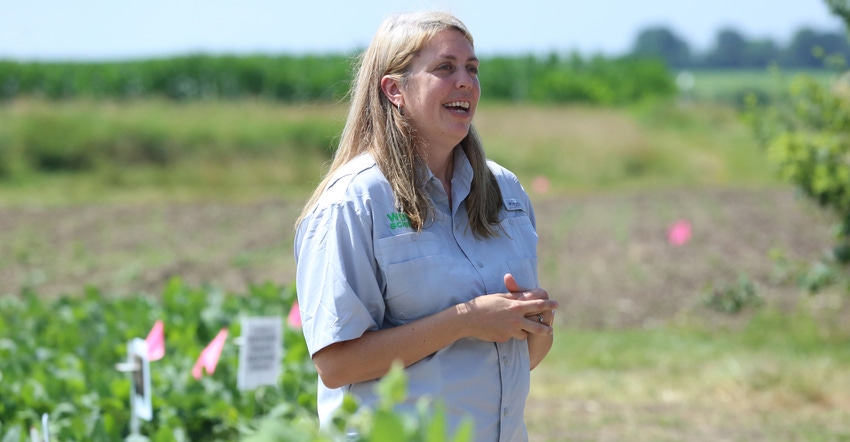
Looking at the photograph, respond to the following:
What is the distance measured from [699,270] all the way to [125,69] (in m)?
31.0

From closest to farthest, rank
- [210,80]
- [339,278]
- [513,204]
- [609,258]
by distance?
[339,278], [513,204], [609,258], [210,80]

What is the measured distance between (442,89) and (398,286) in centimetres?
47

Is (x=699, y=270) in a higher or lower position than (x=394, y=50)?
lower

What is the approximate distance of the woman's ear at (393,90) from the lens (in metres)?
2.35

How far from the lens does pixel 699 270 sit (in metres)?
10.3

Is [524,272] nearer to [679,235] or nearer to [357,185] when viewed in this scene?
[357,185]

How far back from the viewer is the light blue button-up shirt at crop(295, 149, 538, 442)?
2182 millimetres

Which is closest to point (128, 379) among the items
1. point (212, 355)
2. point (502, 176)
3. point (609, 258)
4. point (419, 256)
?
point (212, 355)

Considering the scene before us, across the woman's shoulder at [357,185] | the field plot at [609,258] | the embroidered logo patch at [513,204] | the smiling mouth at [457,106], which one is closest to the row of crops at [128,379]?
the woman's shoulder at [357,185]

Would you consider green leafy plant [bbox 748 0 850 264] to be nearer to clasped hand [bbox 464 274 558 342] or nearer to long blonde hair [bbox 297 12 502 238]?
long blonde hair [bbox 297 12 502 238]

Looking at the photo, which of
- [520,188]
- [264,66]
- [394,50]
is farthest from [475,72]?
[264,66]

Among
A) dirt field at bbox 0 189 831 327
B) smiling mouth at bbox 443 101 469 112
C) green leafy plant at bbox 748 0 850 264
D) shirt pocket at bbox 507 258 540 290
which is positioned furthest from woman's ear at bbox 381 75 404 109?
dirt field at bbox 0 189 831 327

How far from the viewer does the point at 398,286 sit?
2227mm

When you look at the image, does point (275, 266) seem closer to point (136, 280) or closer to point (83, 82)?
point (136, 280)
